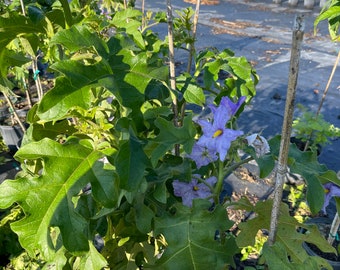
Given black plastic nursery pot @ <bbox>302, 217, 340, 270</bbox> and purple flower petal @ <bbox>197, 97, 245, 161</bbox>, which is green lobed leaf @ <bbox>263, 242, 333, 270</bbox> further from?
black plastic nursery pot @ <bbox>302, 217, 340, 270</bbox>

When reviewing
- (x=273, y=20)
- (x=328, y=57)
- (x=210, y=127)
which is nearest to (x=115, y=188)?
(x=210, y=127)

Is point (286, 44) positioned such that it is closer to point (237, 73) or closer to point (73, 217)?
point (237, 73)

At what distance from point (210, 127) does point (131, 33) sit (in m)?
0.60

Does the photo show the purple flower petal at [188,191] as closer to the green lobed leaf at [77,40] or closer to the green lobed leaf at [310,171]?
the green lobed leaf at [310,171]

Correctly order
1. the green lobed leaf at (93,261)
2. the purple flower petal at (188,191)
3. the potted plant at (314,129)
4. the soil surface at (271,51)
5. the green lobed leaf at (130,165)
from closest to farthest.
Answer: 1. the green lobed leaf at (130,165)
2. the green lobed leaf at (93,261)
3. the purple flower petal at (188,191)
4. the potted plant at (314,129)
5. the soil surface at (271,51)

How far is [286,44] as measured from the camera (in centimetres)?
658

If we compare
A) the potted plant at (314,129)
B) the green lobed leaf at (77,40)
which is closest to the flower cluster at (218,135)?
the green lobed leaf at (77,40)

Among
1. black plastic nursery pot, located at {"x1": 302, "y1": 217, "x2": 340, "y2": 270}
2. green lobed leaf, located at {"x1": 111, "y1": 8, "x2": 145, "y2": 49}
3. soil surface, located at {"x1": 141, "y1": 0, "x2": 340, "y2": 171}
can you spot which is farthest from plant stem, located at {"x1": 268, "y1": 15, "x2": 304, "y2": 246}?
soil surface, located at {"x1": 141, "y1": 0, "x2": 340, "y2": 171}

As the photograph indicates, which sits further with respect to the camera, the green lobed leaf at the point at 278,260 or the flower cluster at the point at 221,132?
the flower cluster at the point at 221,132

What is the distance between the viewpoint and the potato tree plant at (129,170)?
2.74 feet

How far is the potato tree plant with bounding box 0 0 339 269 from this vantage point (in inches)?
32.9

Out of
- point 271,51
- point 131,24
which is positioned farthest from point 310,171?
point 271,51

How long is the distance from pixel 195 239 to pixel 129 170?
11.2 inches

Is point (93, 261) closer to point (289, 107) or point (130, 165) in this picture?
point (130, 165)
